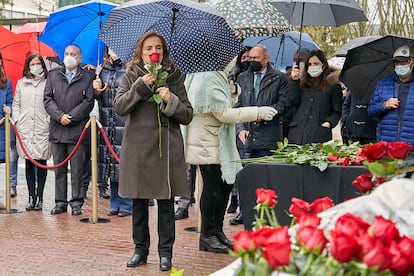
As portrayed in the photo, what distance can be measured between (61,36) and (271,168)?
17.9 feet

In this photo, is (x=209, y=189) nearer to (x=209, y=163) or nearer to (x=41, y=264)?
(x=209, y=163)

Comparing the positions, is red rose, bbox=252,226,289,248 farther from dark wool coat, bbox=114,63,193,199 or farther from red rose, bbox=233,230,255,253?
dark wool coat, bbox=114,63,193,199

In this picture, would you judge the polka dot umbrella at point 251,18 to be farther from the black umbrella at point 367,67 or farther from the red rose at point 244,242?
the red rose at point 244,242

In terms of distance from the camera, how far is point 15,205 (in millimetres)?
10844

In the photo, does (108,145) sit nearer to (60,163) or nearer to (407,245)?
(60,163)

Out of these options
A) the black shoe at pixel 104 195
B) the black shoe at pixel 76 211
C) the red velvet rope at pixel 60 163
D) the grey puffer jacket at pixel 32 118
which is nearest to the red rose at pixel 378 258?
the red velvet rope at pixel 60 163

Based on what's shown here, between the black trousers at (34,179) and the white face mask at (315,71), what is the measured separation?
13.3ft

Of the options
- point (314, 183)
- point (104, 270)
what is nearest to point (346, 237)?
point (314, 183)

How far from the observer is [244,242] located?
6.50ft

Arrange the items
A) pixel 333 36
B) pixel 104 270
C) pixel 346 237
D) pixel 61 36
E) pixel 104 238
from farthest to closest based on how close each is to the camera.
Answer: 1. pixel 333 36
2. pixel 61 36
3. pixel 104 238
4. pixel 104 270
5. pixel 346 237

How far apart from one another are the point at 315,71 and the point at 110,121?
108 inches

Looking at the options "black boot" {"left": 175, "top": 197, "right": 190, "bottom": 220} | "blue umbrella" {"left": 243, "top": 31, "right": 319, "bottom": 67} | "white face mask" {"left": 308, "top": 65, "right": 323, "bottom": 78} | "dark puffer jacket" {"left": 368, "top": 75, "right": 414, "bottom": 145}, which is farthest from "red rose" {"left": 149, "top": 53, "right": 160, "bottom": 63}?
"blue umbrella" {"left": 243, "top": 31, "right": 319, "bottom": 67}

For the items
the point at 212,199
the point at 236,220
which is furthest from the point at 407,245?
the point at 236,220

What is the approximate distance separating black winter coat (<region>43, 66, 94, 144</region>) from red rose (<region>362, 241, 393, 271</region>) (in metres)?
8.24
